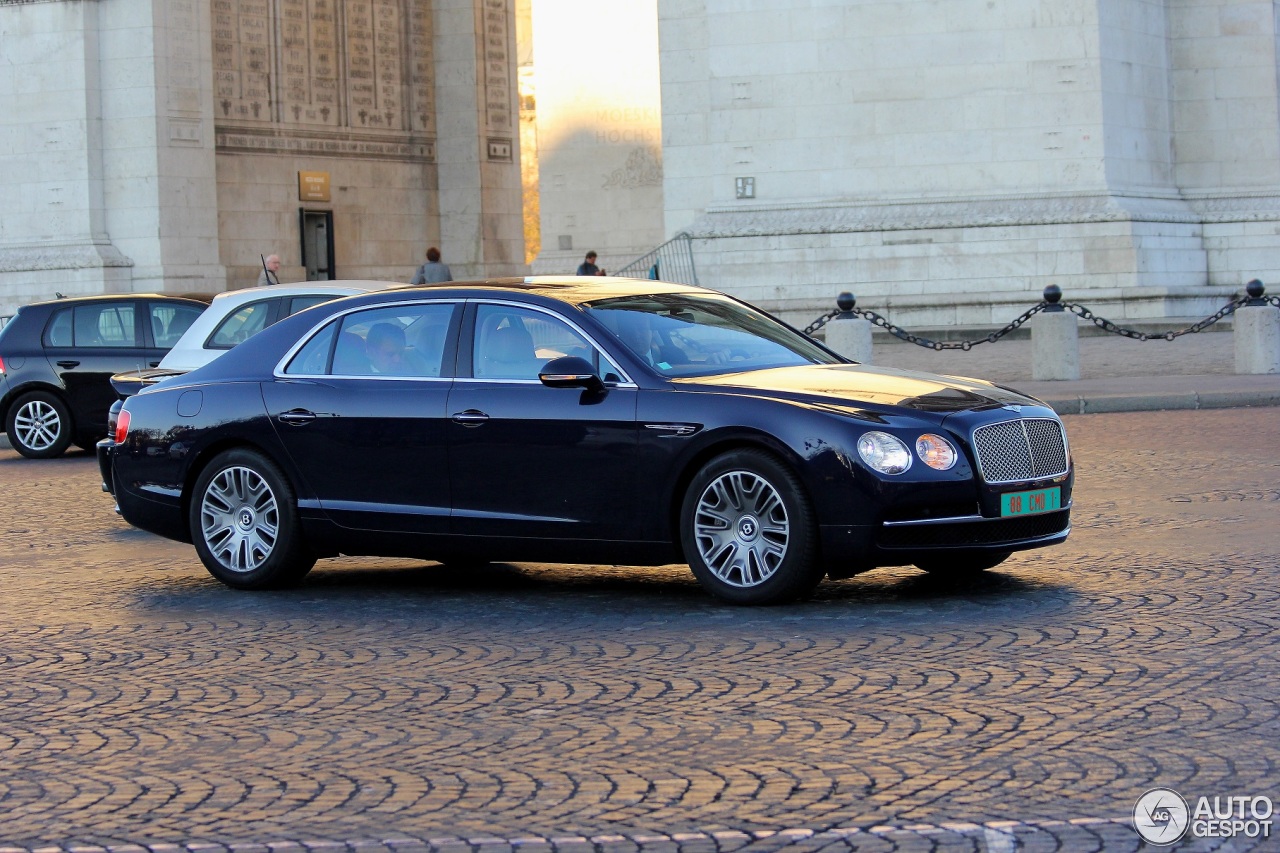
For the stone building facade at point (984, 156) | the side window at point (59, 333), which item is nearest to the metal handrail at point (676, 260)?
the stone building facade at point (984, 156)

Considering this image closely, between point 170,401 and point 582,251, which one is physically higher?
point 582,251

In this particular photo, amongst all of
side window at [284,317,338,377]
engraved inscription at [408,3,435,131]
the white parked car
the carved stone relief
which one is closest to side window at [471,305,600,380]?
side window at [284,317,338,377]

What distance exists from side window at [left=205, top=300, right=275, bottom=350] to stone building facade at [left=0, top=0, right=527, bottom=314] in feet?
58.5

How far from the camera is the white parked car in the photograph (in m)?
14.7

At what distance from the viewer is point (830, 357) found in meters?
9.40

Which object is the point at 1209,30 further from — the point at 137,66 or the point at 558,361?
the point at 558,361

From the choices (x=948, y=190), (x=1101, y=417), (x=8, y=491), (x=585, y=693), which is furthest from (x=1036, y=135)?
(x=585, y=693)

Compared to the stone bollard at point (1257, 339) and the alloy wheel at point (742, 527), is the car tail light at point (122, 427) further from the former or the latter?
the stone bollard at point (1257, 339)

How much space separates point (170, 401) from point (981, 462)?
13.6 ft

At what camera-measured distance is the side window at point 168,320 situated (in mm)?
18203

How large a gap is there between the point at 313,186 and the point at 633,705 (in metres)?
31.0

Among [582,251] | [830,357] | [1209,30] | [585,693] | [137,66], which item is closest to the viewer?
[585,693]

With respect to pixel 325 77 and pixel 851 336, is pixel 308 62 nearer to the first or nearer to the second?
pixel 325 77

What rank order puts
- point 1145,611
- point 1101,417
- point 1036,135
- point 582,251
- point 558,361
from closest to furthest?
point 1145,611 → point 558,361 → point 1101,417 → point 1036,135 → point 582,251
